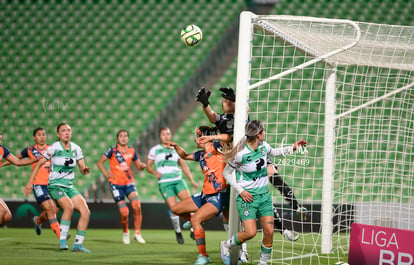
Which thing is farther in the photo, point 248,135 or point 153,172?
point 153,172

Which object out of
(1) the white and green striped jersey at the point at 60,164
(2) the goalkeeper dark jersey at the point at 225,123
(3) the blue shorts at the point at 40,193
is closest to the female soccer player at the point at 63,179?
(1) the white and green striped jersey at the point at 60,164

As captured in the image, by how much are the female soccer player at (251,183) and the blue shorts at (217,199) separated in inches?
20.3

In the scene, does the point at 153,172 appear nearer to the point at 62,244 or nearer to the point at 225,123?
the point at 62,244

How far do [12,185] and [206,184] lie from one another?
8607 mm

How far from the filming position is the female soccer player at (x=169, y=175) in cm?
998

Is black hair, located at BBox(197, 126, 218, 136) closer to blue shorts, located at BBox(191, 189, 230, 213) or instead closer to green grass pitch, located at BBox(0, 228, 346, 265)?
blue shorts, located at BBox(191, 189, 230, 213)

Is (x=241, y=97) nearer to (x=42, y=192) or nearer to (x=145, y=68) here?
(x=42, y=192)

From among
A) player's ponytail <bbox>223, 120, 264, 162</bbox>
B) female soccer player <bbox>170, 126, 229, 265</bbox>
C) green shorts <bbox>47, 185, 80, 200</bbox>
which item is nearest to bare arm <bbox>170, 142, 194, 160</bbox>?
female soccer player <bbox>170, 126, 229, 265</bbox>

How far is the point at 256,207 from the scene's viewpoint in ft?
19.7

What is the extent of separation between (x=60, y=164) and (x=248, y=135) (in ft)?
11.2

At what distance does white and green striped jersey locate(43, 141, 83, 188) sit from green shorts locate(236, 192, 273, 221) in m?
3.18

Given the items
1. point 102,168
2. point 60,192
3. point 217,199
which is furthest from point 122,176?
point 217,199

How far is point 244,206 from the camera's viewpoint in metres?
5.98

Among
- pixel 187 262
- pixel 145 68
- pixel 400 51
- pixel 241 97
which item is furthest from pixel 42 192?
pixel 145 68
